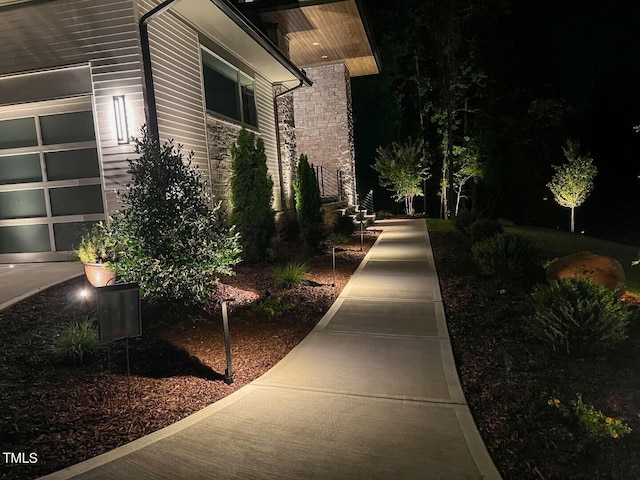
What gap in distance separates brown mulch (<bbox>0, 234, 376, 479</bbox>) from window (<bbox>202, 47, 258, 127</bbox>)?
5784mm

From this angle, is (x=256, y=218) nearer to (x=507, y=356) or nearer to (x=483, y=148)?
(x=507, y=356)

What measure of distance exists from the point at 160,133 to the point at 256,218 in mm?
2479

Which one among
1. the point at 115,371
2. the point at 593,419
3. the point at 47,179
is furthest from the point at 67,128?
the point at 593,419

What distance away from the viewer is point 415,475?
2.82m

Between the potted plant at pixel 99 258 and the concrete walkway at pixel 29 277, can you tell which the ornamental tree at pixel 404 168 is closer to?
the concrete walkway at pixel 29 277

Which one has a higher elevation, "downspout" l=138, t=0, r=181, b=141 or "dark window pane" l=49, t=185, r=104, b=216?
"downspout" l=138, t=0, r=181, b=141

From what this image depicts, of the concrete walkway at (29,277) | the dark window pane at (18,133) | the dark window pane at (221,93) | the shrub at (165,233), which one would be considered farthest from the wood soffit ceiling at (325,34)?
the concrete walkway at (29,277)

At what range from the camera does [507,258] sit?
851 centimetres

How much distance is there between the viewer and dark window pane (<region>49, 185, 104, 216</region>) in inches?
322

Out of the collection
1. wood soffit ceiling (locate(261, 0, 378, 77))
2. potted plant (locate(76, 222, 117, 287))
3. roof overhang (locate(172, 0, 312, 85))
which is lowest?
potted plant (locate(76, 222, 117, 287))

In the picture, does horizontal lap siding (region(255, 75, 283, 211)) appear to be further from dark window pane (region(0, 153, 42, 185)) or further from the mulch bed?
the mulch bed

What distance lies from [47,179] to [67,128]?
1.06 m

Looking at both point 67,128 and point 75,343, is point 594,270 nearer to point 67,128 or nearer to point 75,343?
point 75,343

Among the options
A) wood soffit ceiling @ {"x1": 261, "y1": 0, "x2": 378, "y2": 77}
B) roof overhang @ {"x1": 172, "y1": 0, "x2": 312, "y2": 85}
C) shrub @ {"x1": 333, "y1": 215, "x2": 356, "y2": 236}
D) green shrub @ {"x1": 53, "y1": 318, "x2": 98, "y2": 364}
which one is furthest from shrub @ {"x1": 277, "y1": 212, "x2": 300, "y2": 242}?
green shrub @ {"x1": 53, "y1": 318, "x2": 98, "y2": 364}
